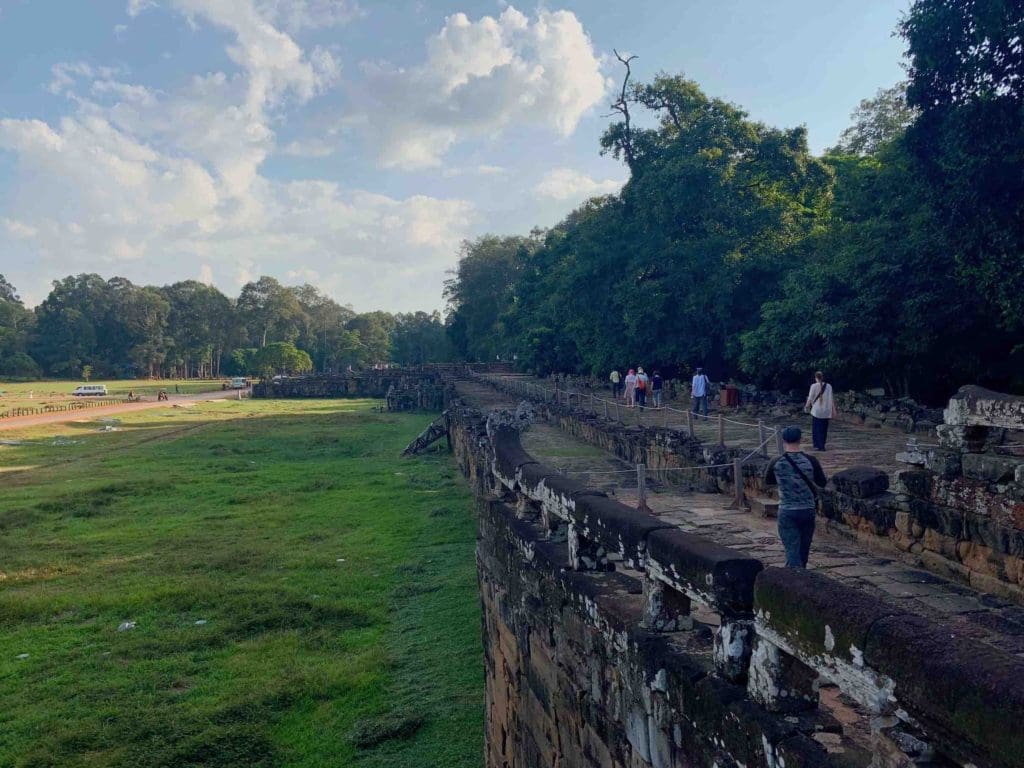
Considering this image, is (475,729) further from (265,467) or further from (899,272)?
(265,467)

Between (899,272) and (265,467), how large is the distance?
1936 cm

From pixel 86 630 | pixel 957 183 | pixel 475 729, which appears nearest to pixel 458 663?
pixel 475 729

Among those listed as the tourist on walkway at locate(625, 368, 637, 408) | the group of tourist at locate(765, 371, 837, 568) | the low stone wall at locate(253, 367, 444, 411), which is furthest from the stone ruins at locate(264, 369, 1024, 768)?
the low stone wall at locate(253, 367, 444, 411)

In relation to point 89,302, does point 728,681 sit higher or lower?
lower

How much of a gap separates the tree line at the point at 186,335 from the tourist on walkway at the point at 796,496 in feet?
240

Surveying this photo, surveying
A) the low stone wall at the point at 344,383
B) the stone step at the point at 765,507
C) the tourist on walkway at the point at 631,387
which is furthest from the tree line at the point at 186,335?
the stone step at the point at 765,507

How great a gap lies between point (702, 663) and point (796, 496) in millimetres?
1976

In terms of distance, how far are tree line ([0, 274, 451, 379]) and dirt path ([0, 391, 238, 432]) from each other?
16.7 meters

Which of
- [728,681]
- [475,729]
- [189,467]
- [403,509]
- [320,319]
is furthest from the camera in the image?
[320,319]

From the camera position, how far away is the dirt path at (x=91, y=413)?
38.6 m

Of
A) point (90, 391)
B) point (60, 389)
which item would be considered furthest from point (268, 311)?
point (90, 391)

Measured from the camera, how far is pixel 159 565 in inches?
508

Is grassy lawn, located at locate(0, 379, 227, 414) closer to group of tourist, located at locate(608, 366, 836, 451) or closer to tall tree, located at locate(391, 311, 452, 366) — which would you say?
tall tree, located at locate(391, 311, 452, 366)

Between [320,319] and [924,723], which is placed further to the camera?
[320,319]
